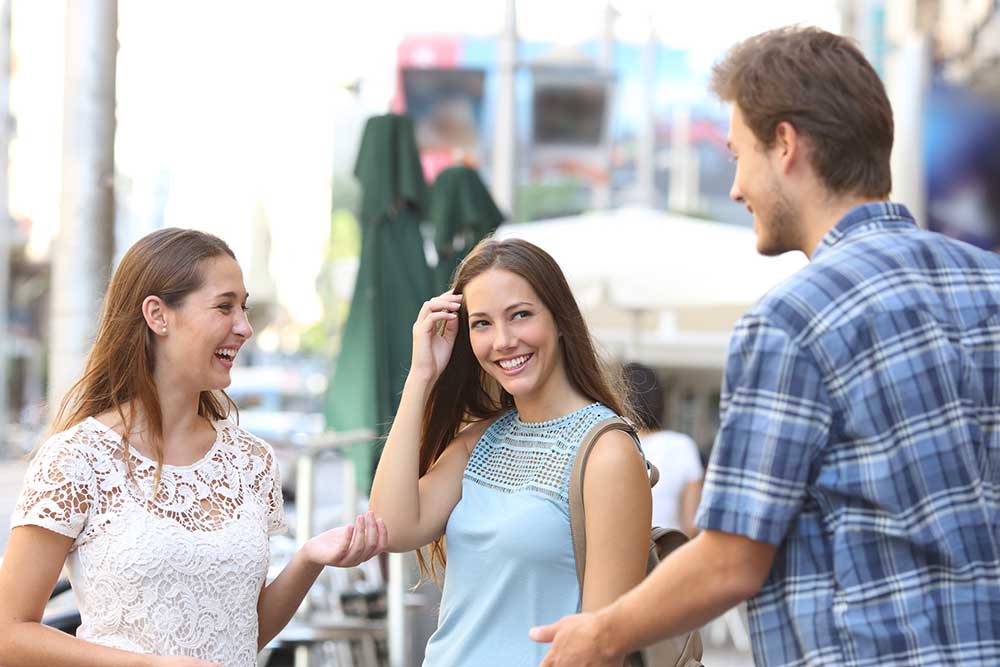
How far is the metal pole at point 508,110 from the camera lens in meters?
13.3

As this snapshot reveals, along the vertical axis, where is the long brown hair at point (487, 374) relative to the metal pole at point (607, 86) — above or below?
below

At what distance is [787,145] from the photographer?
213 cm

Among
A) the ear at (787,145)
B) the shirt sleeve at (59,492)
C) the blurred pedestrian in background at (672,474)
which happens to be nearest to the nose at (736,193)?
the ear at (787,145)

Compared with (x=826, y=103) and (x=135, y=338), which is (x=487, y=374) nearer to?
(x=135, y=338)

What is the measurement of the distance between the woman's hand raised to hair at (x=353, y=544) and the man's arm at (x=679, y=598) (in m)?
0.77

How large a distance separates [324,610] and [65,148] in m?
2.56

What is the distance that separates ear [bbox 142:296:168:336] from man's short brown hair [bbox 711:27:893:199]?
1445mm

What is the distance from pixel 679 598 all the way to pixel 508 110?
1150cm

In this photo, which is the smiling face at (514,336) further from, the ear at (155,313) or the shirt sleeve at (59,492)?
the shirt sleeve at (59,492)

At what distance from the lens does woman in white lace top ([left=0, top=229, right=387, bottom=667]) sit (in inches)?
106

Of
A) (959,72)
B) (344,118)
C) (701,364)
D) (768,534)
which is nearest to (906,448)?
(768,534)

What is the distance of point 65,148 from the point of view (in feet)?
17.5

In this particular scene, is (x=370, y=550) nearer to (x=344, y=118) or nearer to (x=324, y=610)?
(x=324, y=610)

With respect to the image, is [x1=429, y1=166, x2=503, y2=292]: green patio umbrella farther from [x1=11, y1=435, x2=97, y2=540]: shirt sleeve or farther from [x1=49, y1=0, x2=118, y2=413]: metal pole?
[x1=11, y1=435, x2=97, y2=540]: shirt sleeve
